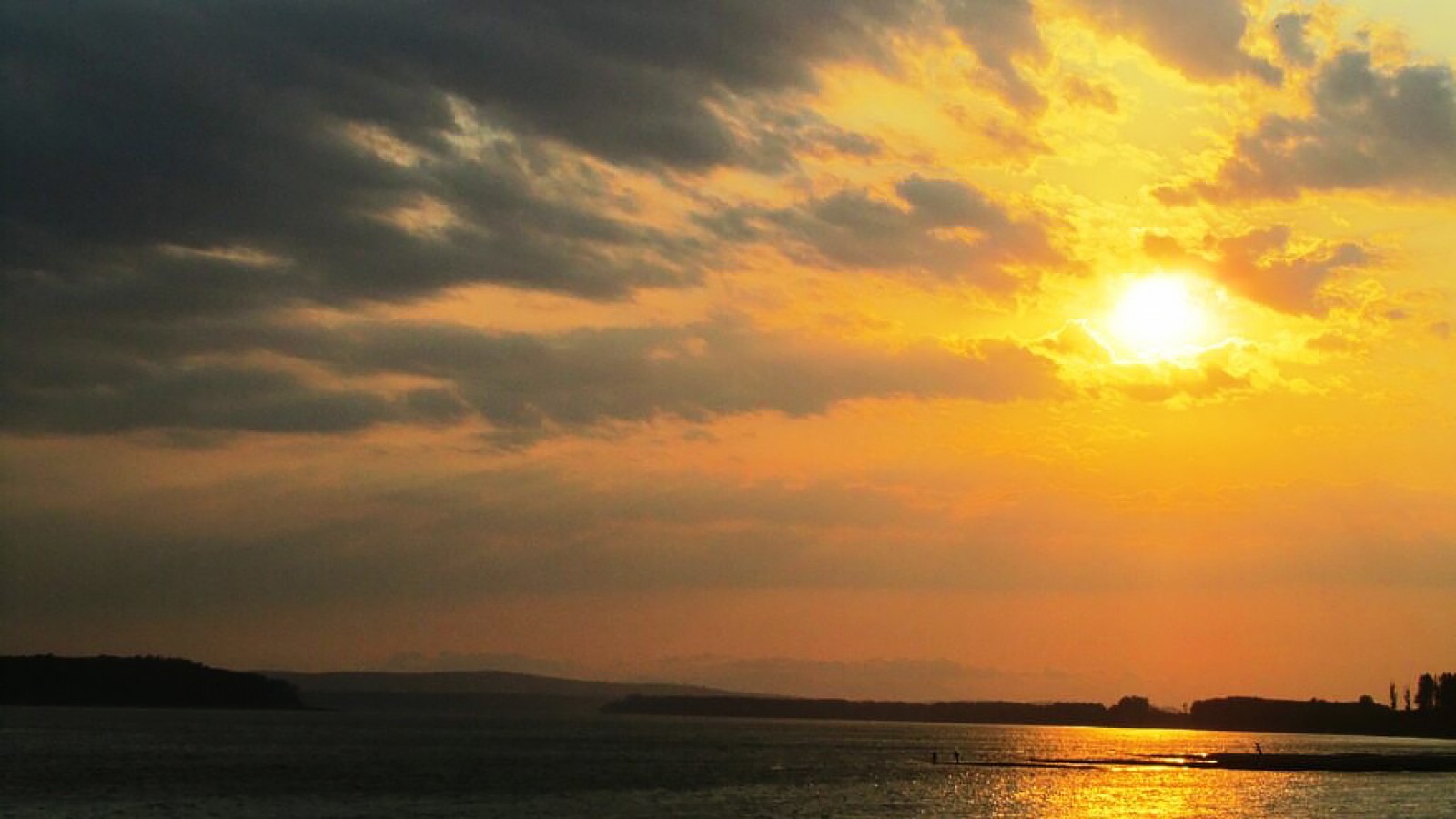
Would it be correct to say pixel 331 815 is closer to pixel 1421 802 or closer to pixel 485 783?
pixel 485 783

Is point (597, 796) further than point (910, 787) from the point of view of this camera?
No

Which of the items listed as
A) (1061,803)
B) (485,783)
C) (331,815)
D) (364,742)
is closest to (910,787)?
(1061,803)

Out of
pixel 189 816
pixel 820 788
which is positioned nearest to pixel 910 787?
pixel 820 788

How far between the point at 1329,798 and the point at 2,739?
147753 mm

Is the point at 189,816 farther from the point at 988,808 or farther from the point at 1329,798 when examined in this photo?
the point at 1329,798

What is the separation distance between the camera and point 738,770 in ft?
440

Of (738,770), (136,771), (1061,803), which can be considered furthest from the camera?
(738,770)

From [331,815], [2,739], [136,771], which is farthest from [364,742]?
[331,815]

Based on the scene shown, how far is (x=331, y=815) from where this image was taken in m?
83.1

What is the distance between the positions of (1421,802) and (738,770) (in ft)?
198

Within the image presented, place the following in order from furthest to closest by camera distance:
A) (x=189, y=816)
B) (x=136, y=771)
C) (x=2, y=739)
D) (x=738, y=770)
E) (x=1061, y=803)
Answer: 1. (x=2, y=739)
2. (x=738, y=770)
3. (x=136, y=771)
4. (x=1061, y=803)
5. (x=189, y=816)

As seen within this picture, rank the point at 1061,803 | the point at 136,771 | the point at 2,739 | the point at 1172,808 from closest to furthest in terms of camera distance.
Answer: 1. the point at 1172,808
2. the point at 1061,803
3. the point at 136,771
4. the point at 2,739

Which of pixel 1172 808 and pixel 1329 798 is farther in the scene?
pixel 1329 798

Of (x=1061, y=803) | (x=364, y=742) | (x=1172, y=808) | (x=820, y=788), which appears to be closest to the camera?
(x=1172, y=808)
